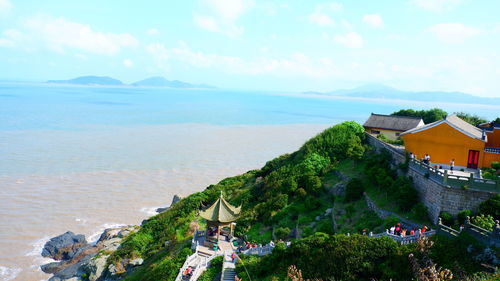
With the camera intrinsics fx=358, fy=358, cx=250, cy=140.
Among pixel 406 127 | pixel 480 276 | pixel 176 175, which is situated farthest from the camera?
pixel 176 175

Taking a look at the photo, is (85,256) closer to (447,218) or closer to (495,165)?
(447,218)

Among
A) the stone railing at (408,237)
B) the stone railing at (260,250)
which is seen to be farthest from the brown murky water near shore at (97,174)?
the stone railing at (408,237)

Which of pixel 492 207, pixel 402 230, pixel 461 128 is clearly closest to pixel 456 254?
pixel 402 230

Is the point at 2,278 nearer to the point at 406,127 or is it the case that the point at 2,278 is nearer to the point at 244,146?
the point at 406,127

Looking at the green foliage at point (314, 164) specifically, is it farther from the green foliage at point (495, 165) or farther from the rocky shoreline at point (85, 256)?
the rocky shoreline at point (85, 256)

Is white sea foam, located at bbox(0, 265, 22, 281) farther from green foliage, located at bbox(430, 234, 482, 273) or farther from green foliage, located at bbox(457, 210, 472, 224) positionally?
green foliage, located at bbox(457, 210, 472, 224)

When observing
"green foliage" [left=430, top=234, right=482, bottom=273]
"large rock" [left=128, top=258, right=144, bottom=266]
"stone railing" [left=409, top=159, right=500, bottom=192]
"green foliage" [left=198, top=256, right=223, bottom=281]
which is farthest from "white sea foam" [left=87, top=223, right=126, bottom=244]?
"green foliage" [left=430, top=234, right=482, bottom=273]

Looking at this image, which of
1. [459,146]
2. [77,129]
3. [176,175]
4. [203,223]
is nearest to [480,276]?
[459,146]
